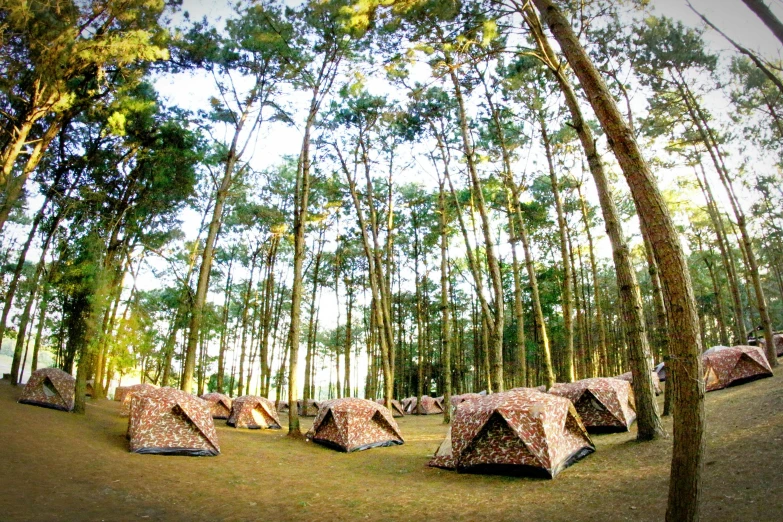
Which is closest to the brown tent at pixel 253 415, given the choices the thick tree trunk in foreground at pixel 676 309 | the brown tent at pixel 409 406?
the brown tent at pixel 409 406

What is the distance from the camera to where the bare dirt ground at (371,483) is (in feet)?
14.9

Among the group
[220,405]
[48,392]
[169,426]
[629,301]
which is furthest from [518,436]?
[220,405]

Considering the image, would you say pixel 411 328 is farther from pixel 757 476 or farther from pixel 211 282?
pixel 757 476

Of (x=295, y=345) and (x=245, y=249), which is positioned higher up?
(x=245, y=249)

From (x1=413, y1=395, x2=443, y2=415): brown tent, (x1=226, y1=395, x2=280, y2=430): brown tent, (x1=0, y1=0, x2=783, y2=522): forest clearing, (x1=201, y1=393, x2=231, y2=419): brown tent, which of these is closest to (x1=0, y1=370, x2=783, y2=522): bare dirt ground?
(x1=0, y1=0, x2=783, y2=522): forest clearing

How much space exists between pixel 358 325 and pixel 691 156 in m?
26.6

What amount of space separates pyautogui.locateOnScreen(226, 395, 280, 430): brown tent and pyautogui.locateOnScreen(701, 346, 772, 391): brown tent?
1393 centimetres

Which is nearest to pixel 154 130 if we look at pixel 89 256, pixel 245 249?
pixel 89 256

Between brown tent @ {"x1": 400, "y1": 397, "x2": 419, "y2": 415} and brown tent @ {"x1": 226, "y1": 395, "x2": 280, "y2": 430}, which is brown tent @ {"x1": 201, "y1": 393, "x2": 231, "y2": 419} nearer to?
brown tent @ {"x1": 226, "y1": 395, "x2": 280, "y2": 430}

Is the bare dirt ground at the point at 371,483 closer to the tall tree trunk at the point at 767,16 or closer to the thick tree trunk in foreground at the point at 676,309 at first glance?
the thick tree trunk in foreground at the point at 676,309

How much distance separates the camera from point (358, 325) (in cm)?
3553

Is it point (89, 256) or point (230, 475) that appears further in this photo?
point (89, 256)

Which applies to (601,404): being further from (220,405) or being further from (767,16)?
(220,405)

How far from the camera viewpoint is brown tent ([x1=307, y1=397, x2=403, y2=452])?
10234mm
